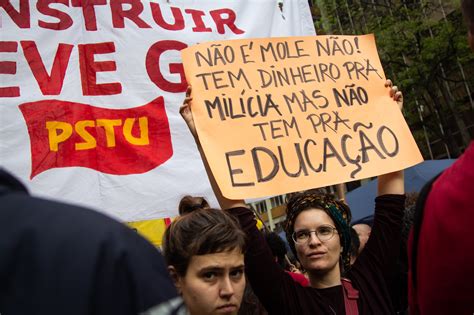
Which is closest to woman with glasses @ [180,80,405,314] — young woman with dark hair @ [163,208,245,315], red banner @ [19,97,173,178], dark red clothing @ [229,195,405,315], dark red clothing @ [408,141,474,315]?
dark red clothing @ [229,195,405,315]

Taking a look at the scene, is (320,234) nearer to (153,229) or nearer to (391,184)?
(391,184)

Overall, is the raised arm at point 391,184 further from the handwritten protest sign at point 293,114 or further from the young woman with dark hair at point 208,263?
the young woman with dark hair at point 208,263

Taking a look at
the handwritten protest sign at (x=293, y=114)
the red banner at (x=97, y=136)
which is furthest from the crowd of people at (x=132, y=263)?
the red banner at (x=97, y=136)

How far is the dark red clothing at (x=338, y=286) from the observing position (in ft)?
7.26

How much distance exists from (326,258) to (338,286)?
12 cm

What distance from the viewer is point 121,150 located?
372 centimetres

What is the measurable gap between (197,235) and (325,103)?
1.18 m

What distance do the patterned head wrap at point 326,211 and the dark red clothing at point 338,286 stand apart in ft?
0.31

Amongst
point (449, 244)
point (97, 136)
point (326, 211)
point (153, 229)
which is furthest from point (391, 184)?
point (153, 229)

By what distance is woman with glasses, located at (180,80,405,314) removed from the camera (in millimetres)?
2225

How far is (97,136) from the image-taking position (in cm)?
369

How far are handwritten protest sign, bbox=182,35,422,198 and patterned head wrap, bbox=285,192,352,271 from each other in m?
0.12

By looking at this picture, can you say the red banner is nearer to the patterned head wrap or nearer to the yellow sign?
the patterned head wrap

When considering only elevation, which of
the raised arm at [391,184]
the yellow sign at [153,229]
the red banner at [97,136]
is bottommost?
the raised arm at [391,184]
